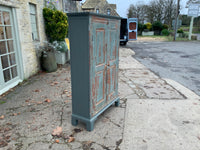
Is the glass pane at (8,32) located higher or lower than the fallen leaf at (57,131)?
higher

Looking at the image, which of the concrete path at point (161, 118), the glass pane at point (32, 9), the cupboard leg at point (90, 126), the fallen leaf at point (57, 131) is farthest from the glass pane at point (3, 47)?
the concrete path at point (161, 118)

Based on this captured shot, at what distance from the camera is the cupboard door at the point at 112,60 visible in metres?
3.26

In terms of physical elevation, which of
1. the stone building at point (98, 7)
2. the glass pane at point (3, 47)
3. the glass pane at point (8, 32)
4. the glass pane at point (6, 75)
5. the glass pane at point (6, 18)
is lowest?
the glass pane at point (6, 75)

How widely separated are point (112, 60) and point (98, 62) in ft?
1.86

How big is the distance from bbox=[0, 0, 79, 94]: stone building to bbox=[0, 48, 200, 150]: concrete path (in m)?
0.55

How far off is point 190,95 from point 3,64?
17.2ft

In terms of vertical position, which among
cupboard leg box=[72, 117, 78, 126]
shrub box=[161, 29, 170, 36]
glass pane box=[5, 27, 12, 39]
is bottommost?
cupboard leg box=[72, 117, 78, 126]

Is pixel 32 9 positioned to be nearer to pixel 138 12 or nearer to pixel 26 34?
pixel 26 34

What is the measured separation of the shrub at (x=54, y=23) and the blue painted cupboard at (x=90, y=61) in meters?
4.54

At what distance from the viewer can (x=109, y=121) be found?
327cm

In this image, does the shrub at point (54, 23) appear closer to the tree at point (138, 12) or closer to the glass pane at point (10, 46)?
the glass pane at point (10, 46)

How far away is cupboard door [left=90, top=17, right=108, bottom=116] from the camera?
2723 millimetres

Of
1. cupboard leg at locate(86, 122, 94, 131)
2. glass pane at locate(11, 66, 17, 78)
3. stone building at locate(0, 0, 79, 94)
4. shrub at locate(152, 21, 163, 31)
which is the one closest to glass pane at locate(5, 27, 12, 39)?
stone building at locate(0, 0, 79, 94)

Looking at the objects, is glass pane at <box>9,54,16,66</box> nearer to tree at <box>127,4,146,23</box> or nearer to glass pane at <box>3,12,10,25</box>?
glass pane at <box>3,12,10,25</box>
